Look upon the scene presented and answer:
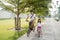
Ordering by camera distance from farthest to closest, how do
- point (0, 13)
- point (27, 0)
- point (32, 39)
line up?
point (0, 13), point (27, 0), point (32, 39)

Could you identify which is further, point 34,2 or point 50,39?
point 34,2

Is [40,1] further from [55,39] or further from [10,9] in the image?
[55,39]

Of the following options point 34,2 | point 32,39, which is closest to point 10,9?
point 34,2

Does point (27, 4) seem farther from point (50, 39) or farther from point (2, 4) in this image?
point (50, 39)

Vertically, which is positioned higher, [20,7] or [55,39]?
[20,7]

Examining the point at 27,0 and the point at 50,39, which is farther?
the point at 27,0

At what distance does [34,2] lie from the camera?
85.3ft

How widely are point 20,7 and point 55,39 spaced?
10317mm

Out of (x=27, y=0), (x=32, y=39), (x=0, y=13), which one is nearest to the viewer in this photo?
(x=32, y=39)

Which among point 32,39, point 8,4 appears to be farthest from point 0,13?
point 32,39

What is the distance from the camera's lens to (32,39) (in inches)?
653

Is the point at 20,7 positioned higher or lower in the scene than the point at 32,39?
higher

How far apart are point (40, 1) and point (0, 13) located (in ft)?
187

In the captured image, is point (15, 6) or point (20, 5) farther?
point (15, 6)
